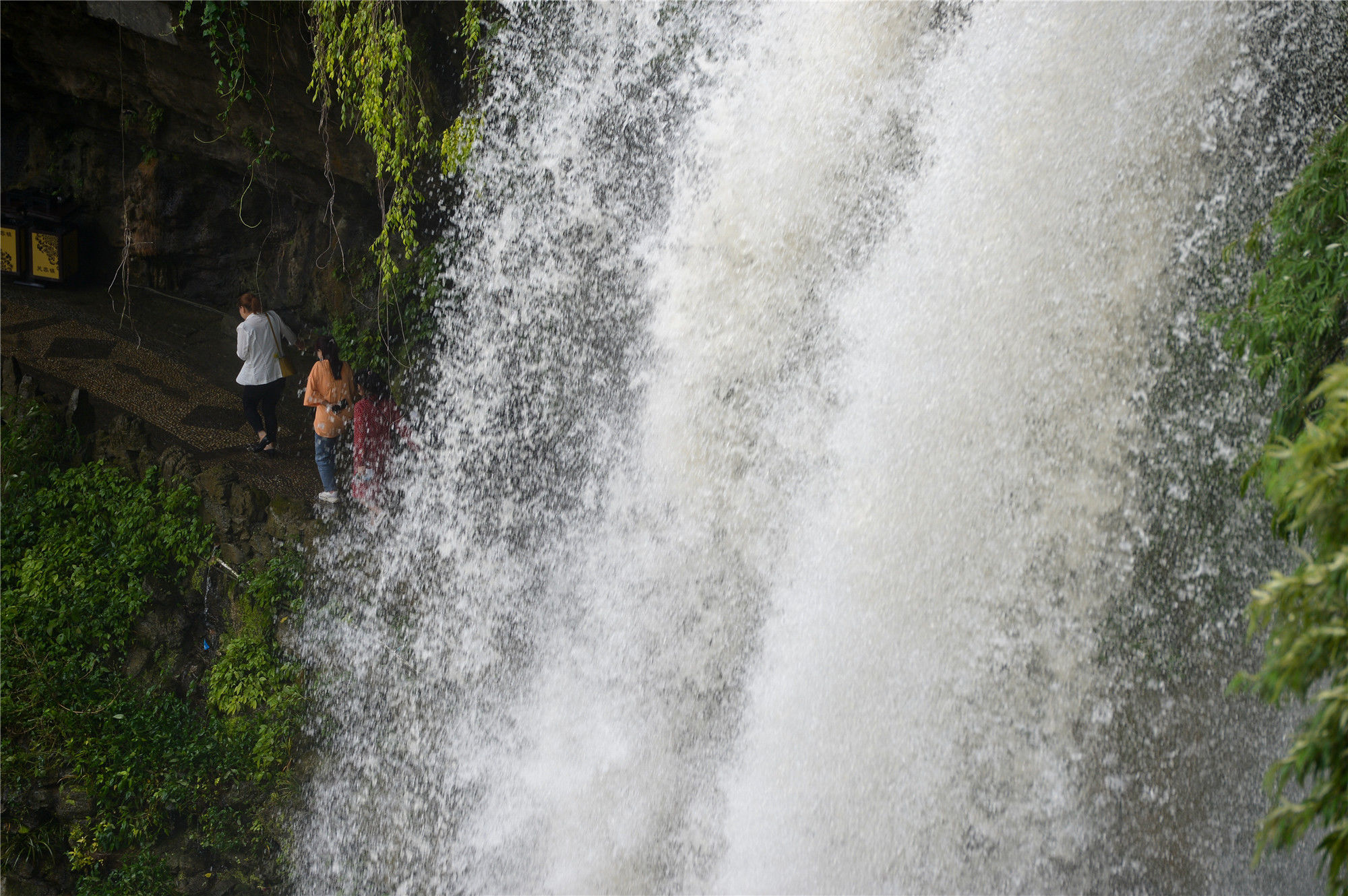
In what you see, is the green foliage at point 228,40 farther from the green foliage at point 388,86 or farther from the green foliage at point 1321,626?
the green foliage at point 1321,626

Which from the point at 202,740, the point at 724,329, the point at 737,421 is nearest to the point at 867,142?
the point at 724,329

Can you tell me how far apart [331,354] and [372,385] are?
0.40 m

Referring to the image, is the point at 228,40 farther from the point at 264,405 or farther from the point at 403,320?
the point at 264,405

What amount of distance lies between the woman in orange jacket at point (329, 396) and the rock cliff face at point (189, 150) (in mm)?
1064

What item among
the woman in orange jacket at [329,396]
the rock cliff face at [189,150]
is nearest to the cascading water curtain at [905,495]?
the woman in orange jacket at [329,396]

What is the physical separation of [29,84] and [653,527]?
275 inches

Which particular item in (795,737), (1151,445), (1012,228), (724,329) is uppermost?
(1012,228)

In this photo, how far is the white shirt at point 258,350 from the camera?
5816 mm

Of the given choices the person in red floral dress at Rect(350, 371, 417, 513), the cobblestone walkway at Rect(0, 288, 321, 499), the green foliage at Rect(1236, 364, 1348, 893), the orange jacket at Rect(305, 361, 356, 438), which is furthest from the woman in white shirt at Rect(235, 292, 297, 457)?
the green foliage at Rect(1236, 364, 1348, 893)

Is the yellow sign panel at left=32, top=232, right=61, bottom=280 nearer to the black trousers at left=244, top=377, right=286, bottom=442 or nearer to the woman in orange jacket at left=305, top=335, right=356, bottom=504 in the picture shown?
the black trousers at left=244, top=377, right=286, bottom=442

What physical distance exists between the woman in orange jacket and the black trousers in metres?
0.74

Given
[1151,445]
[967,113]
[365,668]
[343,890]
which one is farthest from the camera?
[365,668]

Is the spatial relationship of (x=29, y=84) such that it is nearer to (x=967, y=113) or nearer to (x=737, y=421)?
(x=737, y=421)

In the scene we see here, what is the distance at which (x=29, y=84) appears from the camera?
723 cm
